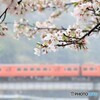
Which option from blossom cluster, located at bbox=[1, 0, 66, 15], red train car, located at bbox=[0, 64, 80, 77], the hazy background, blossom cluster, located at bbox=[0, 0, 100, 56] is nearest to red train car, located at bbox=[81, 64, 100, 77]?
red train car, located at bbox=[0, 64, 80, 77]

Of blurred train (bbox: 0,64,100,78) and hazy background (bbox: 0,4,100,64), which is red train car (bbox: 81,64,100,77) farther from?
hazy background (bbox: 0,4,100,64)

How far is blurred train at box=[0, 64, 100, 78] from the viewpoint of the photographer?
Result: 33875 millimetres

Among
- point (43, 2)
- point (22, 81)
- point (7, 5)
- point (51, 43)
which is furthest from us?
point (22, 81)

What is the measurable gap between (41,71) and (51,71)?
1.05 m

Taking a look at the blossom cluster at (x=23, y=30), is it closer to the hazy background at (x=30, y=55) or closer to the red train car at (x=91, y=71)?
the red train car at (x=91, y=71)

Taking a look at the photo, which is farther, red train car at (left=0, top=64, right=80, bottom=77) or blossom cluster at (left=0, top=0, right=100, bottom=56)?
red train car at (left=0, top=64, right=80, bottom=77)

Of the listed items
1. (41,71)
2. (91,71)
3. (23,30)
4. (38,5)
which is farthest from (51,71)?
(38,5)

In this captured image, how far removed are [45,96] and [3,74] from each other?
9581mm

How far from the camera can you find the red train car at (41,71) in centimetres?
3394

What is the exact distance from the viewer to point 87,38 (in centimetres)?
327

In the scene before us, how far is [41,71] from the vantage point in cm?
3462

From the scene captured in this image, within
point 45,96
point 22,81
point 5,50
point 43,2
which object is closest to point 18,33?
point 43,2

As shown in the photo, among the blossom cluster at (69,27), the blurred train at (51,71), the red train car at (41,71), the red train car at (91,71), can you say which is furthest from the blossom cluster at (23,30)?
the red train car at (91,71)

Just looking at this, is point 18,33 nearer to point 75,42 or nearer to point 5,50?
point 75,42
